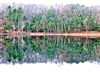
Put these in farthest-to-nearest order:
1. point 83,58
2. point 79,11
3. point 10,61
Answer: point 79,11, point 83,58, point 10,61

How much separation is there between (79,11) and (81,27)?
33.2 feet

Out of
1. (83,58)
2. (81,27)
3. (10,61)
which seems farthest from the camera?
(81,27)

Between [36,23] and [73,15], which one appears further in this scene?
[73,15]

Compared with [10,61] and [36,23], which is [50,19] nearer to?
[36,23]
